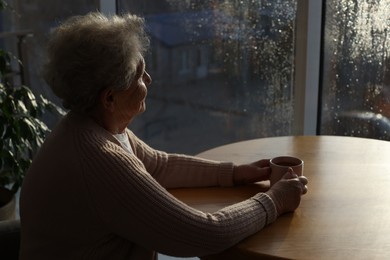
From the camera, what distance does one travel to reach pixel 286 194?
4.37ft

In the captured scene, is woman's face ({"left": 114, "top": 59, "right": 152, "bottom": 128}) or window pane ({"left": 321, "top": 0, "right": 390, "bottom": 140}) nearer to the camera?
woman's face ({"left": 114, "top": 59, "right": 152, "bottom": 128})

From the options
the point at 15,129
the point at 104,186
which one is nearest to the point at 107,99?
the point at 104,186

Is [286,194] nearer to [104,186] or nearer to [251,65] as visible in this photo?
[104,186]

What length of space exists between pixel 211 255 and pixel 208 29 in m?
1.97

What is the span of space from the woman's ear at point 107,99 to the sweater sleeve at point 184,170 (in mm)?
283

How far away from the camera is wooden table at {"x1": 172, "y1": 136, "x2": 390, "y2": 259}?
1.17 meters

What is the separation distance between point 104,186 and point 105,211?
0.17 ft

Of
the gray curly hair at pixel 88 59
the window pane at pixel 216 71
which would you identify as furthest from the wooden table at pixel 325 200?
the window pane at pixel 216 71

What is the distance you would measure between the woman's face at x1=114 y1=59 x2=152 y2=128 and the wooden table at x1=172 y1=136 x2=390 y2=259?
27cm

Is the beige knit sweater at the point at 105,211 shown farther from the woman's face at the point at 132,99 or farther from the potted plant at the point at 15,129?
the potted plant at the point at 15,129

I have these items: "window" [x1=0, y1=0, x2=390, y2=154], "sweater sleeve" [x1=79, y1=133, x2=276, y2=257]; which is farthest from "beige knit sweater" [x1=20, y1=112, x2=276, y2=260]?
"window" [x1=0, y1=0, x2=390, y2=154]

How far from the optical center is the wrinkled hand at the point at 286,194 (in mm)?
1315

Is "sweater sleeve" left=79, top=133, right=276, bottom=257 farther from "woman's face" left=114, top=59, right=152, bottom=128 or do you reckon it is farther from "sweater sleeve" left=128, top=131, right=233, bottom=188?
"sweater sleeve" left=128, top=131, right=233, bottom=188

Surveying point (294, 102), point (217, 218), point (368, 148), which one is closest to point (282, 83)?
point (294, 102)
